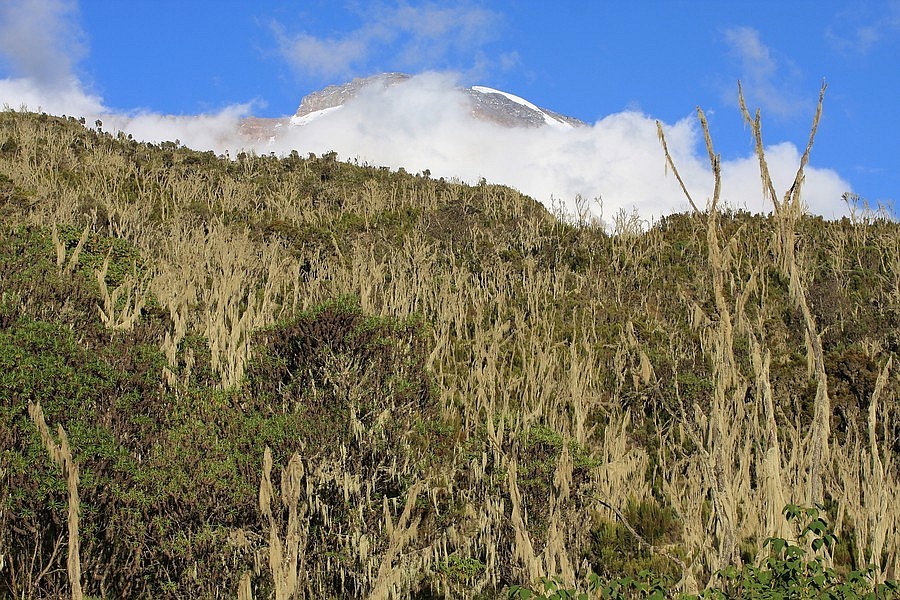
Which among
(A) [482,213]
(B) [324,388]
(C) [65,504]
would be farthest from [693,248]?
(C) [65,504]

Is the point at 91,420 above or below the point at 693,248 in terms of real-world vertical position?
below

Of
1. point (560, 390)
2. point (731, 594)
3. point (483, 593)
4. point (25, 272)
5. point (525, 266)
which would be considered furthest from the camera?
point (525, 266)

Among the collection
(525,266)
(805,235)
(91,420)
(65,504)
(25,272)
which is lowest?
(65,504)

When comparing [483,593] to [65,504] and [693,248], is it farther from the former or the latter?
[693,248]

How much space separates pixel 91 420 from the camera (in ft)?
10.7

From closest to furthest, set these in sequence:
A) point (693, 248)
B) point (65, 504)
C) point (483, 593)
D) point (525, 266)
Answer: point (65, 504) → point (483, 593) → point (525, 266) → point (693, 248)

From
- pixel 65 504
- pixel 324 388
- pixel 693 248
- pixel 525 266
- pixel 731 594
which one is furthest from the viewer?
pixel 693 248

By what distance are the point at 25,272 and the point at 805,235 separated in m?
9.85

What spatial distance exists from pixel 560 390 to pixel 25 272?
345cm

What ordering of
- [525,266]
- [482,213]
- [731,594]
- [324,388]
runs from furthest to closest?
[482,213] < [525,266] < [324,388] < [731,594]

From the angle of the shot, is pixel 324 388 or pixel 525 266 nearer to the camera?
pixel 324 388

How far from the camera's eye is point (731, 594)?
8.45 feet

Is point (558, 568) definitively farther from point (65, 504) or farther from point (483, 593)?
point (65, 504)

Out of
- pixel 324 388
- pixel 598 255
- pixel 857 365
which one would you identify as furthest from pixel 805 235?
pixel 324 388
